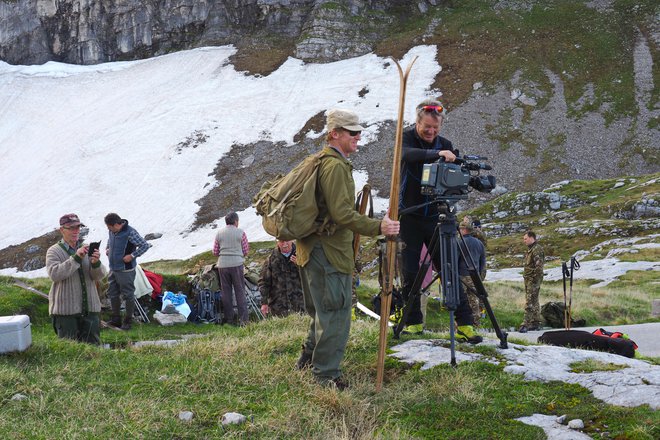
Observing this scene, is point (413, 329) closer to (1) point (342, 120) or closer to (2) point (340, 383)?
(2) point (340, 383)

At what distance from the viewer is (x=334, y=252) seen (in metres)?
5.98

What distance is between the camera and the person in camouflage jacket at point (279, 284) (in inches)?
502

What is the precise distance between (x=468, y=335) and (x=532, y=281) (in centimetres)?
919

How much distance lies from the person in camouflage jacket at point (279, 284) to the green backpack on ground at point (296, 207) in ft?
22.3

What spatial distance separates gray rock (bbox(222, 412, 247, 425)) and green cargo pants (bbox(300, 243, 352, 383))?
104 cm

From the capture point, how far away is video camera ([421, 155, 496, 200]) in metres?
6.40

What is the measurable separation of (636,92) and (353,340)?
193 ft

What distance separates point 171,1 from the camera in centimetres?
8269

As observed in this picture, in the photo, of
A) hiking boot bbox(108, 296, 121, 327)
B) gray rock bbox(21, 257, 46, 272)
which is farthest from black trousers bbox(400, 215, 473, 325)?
gray rock bbox(21, 257, 46, 272)

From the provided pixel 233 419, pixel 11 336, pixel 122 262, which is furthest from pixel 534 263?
pixel 11 336

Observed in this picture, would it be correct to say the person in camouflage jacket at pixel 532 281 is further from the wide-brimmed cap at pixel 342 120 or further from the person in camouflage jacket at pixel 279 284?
the wide-brimmed cap at pixel 342 120

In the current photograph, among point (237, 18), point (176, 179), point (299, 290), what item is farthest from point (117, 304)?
point (237, 18)

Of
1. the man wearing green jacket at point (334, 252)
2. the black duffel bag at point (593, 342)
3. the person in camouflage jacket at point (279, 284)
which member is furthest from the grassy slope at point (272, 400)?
the person in camouflage jacket at point (279, 284)

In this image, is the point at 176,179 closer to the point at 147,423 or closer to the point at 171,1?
the point at 171,1
